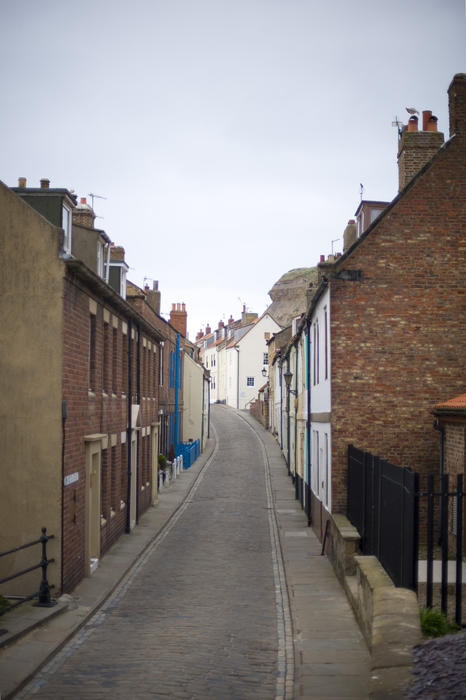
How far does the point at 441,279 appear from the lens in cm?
1841

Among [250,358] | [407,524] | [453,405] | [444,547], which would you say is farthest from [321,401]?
[250,358]

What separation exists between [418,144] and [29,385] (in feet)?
40.0

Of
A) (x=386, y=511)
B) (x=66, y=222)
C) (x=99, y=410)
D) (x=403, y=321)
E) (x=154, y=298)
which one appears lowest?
(x=386, y=511)

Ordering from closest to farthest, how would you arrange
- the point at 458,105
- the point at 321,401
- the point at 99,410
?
the point at 99,410 < the point at 458,105 < the point at 321,401

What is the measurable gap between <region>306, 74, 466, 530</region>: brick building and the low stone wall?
14.3ft

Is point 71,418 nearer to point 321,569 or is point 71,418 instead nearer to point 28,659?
point 28,659

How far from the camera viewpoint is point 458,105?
60.7 feet

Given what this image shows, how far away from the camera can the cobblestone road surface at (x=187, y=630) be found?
9.78 metres

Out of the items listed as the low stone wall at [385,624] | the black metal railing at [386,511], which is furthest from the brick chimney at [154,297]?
the low stone wall at [385,624]

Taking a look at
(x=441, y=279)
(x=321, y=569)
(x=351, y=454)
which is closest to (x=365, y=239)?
(x=441, y=279)

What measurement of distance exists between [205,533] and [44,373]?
428 inches

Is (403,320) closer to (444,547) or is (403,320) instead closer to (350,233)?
(350,233)

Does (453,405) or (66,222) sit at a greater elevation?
(66,222)

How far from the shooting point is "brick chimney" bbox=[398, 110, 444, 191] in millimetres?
20250
